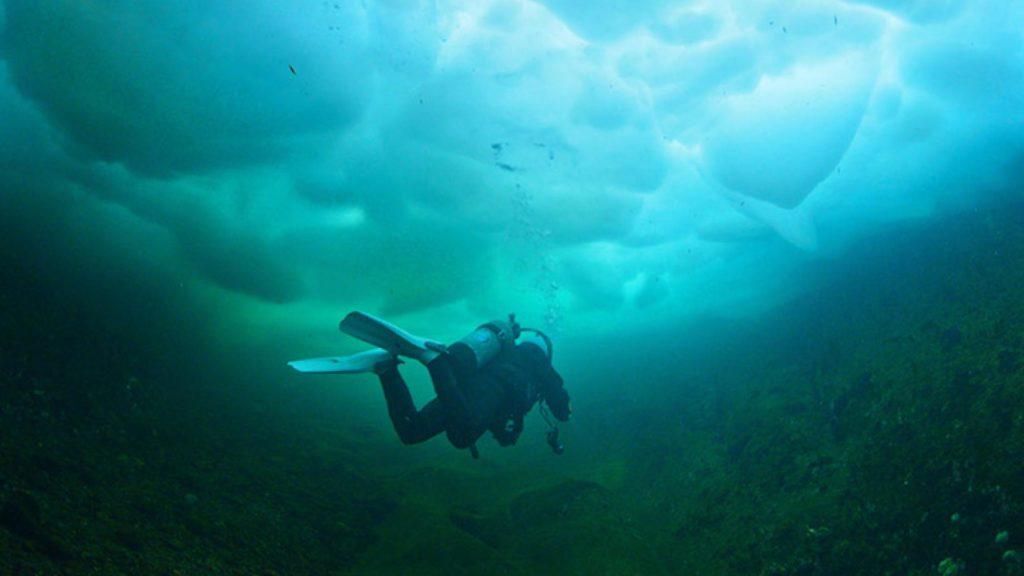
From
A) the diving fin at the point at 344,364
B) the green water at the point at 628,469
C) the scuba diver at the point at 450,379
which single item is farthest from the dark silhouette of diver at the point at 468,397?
the green water at the point at 628,469

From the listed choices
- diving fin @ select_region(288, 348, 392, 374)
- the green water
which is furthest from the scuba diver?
the green water

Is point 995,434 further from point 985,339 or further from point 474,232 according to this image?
point 474,232

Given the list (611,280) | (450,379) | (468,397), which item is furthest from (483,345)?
(611,280)

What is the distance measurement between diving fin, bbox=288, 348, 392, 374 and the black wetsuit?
0.22 m

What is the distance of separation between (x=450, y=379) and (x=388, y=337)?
3.32 feet

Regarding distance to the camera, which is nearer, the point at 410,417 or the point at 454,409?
the point at 454,409

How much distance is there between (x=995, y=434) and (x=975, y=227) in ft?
35.7

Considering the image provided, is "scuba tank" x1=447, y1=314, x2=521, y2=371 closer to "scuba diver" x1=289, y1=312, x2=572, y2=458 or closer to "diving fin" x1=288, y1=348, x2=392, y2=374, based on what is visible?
"scuba diver" x1=289, y1=312, x2=572, y2=458

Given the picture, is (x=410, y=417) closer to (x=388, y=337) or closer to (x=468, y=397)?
(x=468, y=397)

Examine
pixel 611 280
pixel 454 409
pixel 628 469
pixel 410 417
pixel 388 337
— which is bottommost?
pixel 628 469

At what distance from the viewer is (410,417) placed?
5.66 m

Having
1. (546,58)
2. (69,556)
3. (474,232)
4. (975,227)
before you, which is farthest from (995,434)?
(474,232)

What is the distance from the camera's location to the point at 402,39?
967 cm

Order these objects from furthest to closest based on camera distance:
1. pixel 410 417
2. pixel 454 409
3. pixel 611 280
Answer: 1. pixel 611 280
2. pixel 410 417
3. pixel 454 409
